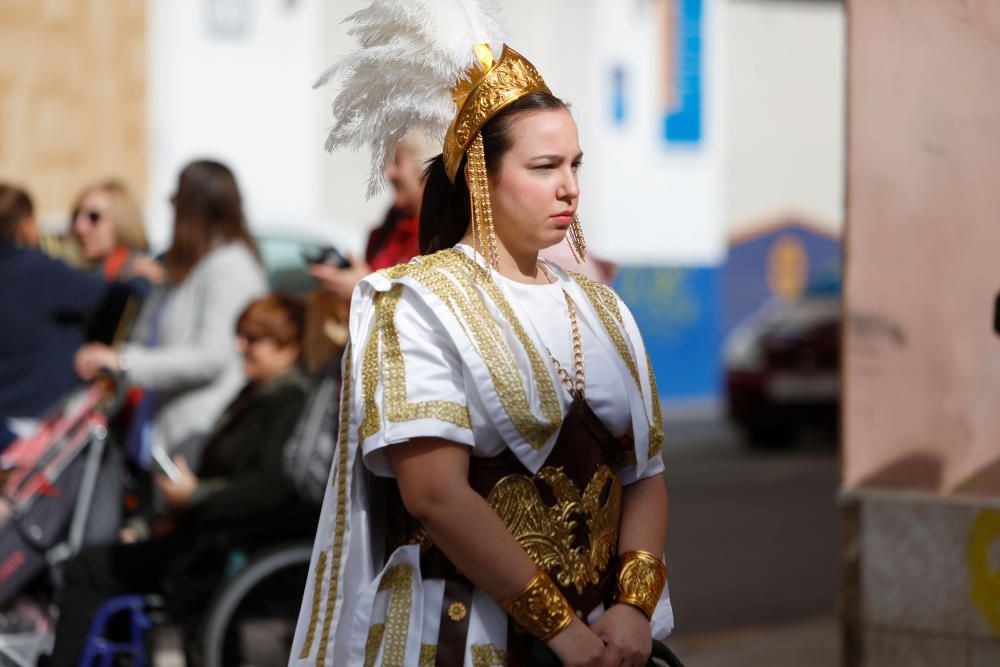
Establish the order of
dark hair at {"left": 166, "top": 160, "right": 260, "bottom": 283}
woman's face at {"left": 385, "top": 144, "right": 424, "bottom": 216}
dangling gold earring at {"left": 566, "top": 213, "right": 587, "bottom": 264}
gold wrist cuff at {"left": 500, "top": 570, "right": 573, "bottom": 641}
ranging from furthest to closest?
dark hair at {"left": 166, "top": 160, "right": 260, "bottom": 283}, woman's face at {"left": 385, "top": 144, "right": 424, "bottom": 216}, dangling gold earring at {"left": 566, "top": 213, "right": 587, "bottom": 264}, gold wrist cuff at {"left": 500, "top": 570, "right": 573, "bottom": 641}

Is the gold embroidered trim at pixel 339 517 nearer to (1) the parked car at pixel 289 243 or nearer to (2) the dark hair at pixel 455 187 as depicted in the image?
(2) the dark hair at pixel 455 187

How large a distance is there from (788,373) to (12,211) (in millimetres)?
10794

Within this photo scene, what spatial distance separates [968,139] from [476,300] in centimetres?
235

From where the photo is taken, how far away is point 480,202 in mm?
2619

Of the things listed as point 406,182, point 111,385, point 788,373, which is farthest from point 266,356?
point 788,373

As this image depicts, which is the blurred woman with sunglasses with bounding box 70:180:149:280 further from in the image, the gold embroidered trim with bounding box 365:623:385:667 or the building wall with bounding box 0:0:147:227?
the building wall with bounding box 0:0:147:227

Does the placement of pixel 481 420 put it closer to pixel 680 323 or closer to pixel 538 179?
pixel 538 179

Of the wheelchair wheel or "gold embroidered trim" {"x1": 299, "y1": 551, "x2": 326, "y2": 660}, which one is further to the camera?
the wheelchair wheel

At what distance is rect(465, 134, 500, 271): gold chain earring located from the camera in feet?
8.56

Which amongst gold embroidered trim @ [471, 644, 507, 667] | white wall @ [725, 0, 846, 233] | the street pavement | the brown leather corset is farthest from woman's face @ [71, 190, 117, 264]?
white wall @ [725, 0, 846, 233]

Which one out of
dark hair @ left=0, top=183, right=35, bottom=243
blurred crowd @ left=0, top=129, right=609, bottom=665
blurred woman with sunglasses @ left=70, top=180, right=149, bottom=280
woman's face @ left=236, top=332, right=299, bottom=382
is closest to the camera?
blurred crowd @ left=0, top=129, right=609, bottom=665

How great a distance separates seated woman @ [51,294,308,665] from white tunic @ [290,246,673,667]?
2.26m

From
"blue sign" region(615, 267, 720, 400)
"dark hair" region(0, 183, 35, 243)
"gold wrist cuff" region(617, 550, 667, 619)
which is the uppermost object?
"dark hair" region(0, 183, 35, 243)

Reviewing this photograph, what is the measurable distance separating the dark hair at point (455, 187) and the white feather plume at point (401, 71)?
79 mm
